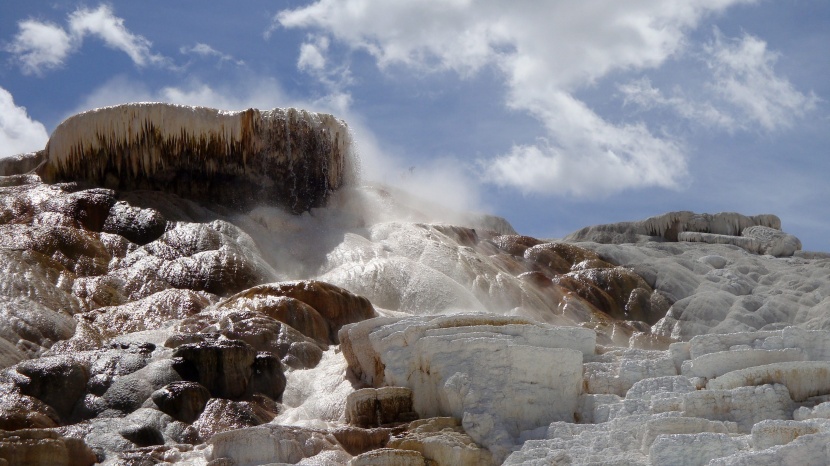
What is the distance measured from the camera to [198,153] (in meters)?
27.9

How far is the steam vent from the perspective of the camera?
27469 millimetres

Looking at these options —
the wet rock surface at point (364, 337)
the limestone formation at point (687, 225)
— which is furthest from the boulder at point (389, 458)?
the limestone formation at point (687, 225)

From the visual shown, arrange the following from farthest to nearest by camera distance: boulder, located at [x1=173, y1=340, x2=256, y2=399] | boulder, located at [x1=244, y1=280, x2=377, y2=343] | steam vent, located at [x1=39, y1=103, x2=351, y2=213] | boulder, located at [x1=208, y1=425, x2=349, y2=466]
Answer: steam vent, located at [x1=39, y1=103, x2=351, y2=213] < boulder, located at [x1=244, y1=280, x2=377, y2=343] < boulder, located at [x1=173, y1=340, x2=256, y2=399] < boulder, located at [x1=208, y1=425, x2=349, y2=466]

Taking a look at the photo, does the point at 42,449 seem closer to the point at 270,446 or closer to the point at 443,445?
the point at 270,446

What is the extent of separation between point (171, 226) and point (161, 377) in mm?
8964

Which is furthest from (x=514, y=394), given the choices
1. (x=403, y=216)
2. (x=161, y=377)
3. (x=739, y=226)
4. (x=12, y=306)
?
(x=739, y=226)

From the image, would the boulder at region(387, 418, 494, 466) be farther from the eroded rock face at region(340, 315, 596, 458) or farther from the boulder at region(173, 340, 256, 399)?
the boulder at region(173, 340, 256, 399)

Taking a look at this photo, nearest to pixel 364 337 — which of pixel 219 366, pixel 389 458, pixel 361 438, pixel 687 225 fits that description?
pixel 219 366

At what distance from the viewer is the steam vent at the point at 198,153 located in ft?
90.1

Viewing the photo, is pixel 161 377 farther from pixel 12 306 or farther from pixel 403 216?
pixel 403 216

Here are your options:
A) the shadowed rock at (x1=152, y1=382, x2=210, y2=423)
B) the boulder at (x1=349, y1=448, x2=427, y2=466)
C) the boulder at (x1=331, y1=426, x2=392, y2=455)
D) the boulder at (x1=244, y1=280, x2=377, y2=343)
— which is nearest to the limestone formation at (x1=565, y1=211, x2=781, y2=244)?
the boulder at (x1=244, y1=280, x2=377, y2=343)

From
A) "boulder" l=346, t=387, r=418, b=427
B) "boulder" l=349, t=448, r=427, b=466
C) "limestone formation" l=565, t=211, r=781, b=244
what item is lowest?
"boulder" l=349, t=448, r=427, b=466

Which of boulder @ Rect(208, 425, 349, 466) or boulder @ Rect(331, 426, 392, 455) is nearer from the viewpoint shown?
boulder @ Rect(208, 425, 349, 466)

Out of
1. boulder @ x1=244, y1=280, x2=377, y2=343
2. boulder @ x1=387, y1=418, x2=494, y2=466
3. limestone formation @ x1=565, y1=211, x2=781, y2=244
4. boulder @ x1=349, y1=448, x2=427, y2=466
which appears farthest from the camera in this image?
limestone formation @ x1=565, y1=211, x2=781, y2=244
